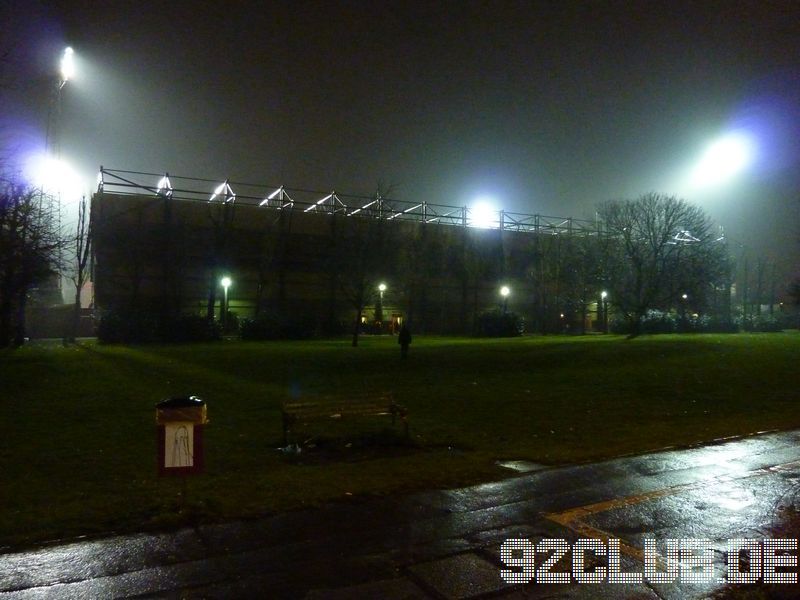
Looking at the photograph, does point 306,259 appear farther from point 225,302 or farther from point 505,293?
point 505,293

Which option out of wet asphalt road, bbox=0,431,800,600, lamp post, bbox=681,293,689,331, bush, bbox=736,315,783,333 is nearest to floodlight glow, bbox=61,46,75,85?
wet asphalt road, bbox=0,431,800,600

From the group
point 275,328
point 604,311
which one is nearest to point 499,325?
point 275,328

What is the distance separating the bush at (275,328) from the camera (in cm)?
4272

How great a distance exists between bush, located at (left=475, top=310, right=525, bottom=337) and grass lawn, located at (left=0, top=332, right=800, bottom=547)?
20665mm

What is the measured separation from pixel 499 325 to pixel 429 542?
4270 cm

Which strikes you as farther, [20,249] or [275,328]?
[275,328]

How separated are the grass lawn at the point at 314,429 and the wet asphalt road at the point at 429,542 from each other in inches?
25.1

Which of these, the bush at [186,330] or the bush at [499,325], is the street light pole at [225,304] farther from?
the bush at [499,325]

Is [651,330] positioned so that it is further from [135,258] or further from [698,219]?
[135,258]

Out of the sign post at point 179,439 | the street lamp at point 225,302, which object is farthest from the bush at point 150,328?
the sign post at point 179,439

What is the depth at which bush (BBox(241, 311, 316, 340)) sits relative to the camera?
42722 mm

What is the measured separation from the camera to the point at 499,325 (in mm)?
48375

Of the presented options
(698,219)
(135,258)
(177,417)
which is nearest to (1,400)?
(177,417)

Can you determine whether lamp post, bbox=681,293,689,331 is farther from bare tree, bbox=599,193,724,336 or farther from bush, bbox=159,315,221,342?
bush, bbox=159,315,221,342
